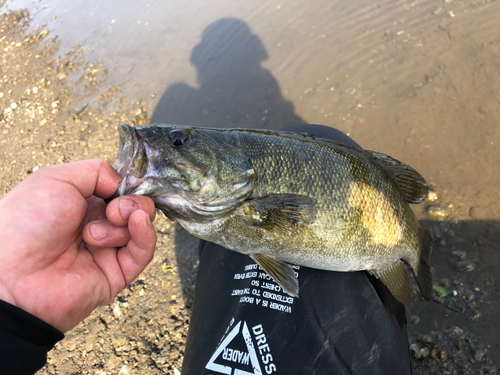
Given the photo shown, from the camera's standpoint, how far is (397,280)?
7.27 ft

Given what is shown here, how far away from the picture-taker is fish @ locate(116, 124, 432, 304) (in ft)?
5.30

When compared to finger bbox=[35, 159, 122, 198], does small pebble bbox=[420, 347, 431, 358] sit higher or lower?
lower

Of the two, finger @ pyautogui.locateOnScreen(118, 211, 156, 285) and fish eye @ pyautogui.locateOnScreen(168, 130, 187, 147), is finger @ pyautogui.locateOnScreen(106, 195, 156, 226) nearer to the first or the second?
finger @ pyautogui.locateOnScreen(118, 211, 156, 285)

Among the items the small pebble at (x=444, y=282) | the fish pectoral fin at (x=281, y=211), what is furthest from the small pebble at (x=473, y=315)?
the fish pectoral fin at (x=281, y=211)

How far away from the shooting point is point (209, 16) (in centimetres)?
674

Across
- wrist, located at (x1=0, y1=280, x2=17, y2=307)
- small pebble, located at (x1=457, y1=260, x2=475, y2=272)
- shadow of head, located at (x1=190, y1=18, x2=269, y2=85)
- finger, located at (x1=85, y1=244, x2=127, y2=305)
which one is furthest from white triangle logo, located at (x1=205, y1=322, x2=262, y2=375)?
shadow of head, located at (x1=190, y1=18, x2=269, y2=85)

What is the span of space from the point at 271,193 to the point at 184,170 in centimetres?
56

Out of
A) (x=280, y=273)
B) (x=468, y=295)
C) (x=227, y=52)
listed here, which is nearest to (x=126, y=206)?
(x=280, y=273)

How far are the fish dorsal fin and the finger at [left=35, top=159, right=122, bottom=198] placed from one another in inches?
72.0

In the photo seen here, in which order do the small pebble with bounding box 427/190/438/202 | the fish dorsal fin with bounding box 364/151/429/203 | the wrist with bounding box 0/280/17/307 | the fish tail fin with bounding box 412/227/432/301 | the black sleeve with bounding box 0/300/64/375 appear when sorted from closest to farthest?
1. the black sleeve with bounding box 0/300/64/375
2. the wrist with bounding box 0/280/17/307
3. the fish dorsal fin with bounding box 364/151/429/203
4. the fish tail fin with bounding box 412/227/432/301
5. the small pebble with bounding box 427/190/438/202

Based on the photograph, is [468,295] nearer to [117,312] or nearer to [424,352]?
[424,352]

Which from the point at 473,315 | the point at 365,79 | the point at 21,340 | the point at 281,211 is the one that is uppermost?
the point at 21,340

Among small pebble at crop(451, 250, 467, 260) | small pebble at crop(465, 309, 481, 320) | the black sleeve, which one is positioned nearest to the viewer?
the black sleeve

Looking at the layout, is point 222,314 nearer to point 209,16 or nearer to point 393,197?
point 393,197
